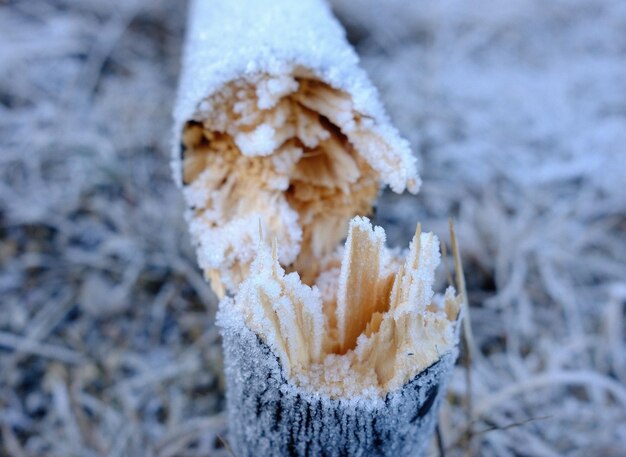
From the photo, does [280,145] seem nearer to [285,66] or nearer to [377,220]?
[285,66]

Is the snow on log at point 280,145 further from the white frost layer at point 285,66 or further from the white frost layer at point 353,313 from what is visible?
the white frost layer at point 353,313

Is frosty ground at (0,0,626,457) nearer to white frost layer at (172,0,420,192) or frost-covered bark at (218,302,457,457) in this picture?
frost-covered bark at (218,302,457,457)

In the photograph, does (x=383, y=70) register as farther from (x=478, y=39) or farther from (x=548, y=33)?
(x=548, y=33)

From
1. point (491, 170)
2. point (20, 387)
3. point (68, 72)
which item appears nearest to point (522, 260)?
point (491, 170)

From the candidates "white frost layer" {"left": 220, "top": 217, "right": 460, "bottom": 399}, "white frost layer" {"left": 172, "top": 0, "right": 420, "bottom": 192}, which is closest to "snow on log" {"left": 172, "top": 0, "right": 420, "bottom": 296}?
"white frost layer" {"left": 172, "top": 0, "right": 420, "bottom": 192}

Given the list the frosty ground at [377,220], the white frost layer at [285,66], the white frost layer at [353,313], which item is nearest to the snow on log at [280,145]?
the white frost layer at [285,66]

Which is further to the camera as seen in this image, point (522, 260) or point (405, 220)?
point (405, 220)
